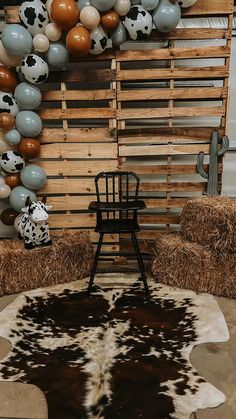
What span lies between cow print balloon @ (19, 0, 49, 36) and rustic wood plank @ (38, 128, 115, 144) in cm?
86

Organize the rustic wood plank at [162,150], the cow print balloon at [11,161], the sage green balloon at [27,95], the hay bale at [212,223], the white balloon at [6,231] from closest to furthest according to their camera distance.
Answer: the hay bale at [212,223]
the sage green balloon at [27,95]
the cow print balloon at [11,161]
the rustic wood plank at [162,150]
the white balloon at [6,231]

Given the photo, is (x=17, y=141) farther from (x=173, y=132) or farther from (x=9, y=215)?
(x=173, y=132)

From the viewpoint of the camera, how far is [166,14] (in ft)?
9.21

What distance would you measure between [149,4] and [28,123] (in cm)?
139

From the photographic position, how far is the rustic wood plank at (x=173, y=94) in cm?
313

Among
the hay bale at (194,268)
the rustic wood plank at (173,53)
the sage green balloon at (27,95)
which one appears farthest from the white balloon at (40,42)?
the hay bale at (194,268)

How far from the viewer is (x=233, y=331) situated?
2.26 metres

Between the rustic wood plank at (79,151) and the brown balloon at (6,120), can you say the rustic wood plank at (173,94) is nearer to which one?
the rustic wood plank at (79,151)

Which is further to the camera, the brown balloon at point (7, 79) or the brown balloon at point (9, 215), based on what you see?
the brown balloon at point (9, 215)

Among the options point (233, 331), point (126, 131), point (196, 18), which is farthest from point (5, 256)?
point (196, 18)

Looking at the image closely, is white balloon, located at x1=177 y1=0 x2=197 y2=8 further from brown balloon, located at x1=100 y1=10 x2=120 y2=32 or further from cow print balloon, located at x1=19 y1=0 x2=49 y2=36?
cow print balloon, located at x1=19 y1=0 x2=49 y2=36

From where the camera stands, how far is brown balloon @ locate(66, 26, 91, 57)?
106 inches

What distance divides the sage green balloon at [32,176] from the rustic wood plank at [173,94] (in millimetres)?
996

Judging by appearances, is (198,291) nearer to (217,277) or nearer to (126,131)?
(217,277)
